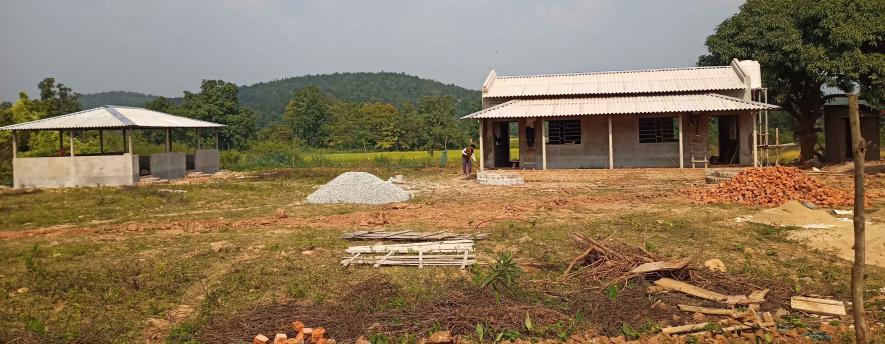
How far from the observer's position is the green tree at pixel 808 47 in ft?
71.9

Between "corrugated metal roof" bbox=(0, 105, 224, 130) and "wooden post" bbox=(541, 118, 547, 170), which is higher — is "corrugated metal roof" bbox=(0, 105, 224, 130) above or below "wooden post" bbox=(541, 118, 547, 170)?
above

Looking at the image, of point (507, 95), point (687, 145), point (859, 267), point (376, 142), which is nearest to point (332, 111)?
point (376, 142)

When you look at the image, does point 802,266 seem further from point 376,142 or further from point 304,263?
point 376,142

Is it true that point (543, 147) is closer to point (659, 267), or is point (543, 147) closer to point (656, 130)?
point (656, 130)

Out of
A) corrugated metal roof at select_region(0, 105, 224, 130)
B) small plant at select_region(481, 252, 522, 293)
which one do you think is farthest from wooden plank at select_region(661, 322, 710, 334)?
corrugated metal roof at select_region(0, 105, 224, 130)

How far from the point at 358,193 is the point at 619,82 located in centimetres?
1427

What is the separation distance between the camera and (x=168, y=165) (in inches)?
1017

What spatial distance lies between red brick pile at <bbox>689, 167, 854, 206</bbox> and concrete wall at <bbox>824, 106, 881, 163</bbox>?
12409 mm

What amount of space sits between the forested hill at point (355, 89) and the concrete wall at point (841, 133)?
314 ft

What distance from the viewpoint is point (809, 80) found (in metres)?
25.4

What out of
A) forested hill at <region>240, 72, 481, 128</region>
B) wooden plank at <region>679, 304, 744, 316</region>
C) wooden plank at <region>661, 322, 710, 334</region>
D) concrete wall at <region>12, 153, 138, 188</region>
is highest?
forested hill at <region>240, 72, 481, 128</region>

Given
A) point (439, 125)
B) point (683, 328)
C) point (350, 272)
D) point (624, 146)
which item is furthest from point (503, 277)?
point (439, 125)

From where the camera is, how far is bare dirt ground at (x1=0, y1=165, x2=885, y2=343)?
6.23m

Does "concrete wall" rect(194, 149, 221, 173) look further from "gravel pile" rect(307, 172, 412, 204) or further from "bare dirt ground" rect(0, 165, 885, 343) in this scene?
"bare dirt ground" rect(0, 165, 885, 343)
